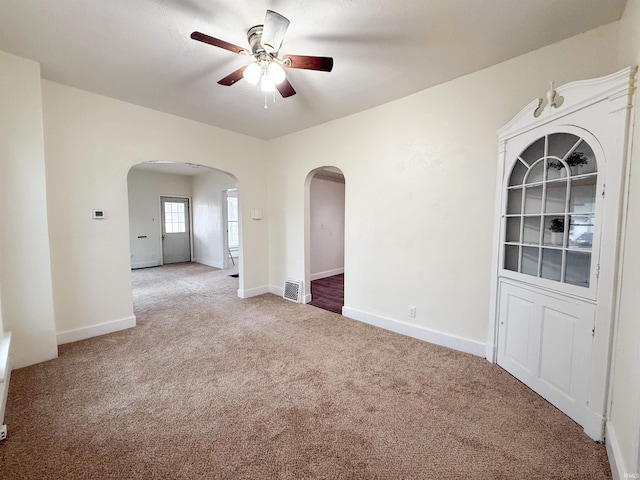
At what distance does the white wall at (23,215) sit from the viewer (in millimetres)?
2266

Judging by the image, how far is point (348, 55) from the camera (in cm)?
223

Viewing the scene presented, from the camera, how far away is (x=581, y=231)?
1811 millimetres

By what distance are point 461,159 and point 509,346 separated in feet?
5.77

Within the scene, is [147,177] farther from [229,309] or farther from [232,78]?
[232,78]

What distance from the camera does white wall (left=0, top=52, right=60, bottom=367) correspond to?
227 cm

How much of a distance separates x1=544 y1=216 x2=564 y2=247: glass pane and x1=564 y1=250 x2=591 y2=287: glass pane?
11cm

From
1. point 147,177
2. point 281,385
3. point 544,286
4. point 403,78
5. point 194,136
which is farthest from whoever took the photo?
point 147,177

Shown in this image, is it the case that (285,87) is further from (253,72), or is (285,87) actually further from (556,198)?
(556,198)

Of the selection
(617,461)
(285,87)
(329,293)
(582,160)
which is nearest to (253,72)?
(285,87)

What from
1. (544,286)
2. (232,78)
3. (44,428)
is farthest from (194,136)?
(544,286)

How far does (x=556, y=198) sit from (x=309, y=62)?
2064 mm

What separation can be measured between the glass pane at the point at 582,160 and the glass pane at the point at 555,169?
48mm

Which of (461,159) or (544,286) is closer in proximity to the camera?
(544,286)

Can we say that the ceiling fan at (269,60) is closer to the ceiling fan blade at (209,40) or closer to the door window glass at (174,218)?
the ceiling fan blade at (209,40)
